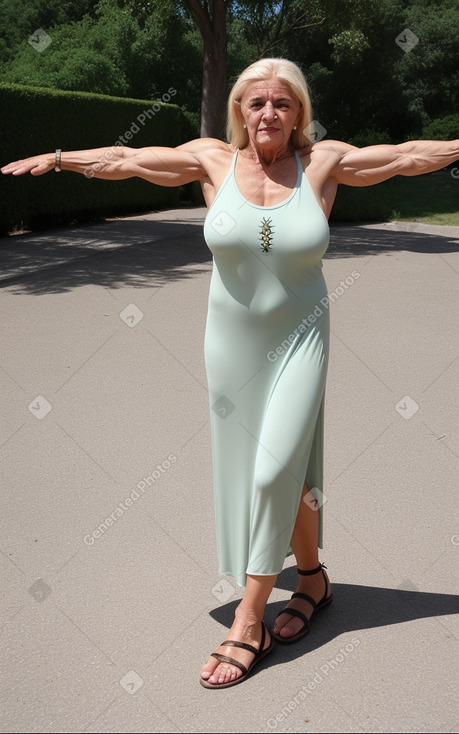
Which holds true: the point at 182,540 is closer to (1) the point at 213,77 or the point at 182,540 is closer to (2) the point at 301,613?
(2) the point at 301,613

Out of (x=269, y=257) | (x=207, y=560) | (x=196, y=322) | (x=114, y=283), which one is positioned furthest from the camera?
(x=114, y=283)

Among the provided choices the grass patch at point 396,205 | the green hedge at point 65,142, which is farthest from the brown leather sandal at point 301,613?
the grass patch at point 396,205

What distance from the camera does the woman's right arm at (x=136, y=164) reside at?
348 centimetres

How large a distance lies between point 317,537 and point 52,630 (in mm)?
1148

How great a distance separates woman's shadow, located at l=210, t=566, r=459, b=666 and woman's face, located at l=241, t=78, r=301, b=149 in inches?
75.8

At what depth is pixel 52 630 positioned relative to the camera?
355 centimetres

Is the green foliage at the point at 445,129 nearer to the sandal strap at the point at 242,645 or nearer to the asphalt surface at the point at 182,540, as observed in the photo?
the asphalt surface at the point at 182,540

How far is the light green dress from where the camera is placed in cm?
318

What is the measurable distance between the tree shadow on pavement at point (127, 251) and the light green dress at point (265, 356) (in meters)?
8.15

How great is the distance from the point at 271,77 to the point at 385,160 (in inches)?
23.6

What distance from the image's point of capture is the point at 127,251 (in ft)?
48.0

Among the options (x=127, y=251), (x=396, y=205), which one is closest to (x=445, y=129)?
(x=396, y=205)

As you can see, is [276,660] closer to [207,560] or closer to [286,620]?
[286,620]

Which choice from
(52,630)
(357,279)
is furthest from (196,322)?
(52,630)
